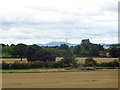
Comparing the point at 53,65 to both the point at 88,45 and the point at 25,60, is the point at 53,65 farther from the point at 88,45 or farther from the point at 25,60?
the point at 88,45

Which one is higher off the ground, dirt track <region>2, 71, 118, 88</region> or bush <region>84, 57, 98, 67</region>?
bush <region>84, 57, 98, 67</region>

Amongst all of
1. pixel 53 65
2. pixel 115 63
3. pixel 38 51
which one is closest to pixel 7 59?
pixel 38 51

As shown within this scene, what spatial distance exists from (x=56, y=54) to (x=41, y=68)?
430 cm

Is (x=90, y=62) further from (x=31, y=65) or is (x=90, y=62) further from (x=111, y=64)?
(x=31, y=65)

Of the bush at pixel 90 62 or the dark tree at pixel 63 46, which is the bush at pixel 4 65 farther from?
the dark tree at pixel 63 46

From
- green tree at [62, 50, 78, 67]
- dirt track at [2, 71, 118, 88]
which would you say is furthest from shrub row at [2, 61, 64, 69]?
dirt track at [2, 71, 118, 88]

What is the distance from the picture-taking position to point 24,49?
32.6m

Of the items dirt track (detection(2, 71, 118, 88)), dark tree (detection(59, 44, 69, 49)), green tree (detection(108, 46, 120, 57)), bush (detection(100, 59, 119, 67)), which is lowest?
dirt track (detection(2, 71, 118, 88))

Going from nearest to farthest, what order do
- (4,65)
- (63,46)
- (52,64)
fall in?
(4,65), (52,64), (63,46)

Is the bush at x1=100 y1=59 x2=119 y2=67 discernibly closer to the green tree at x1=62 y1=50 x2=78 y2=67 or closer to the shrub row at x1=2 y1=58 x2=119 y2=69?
the shrub row at x1=2 y1=58 x2=119 y2=69

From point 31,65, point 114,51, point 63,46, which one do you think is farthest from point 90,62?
point 31,65

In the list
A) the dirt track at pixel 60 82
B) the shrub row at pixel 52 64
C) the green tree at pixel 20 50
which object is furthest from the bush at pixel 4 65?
the dirt track at pixel 60 82

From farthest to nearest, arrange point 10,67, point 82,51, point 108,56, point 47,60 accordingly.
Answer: point 82,51 < point 108,56 < point 47,60 < point 10,67

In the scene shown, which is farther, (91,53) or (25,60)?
(91,53)
